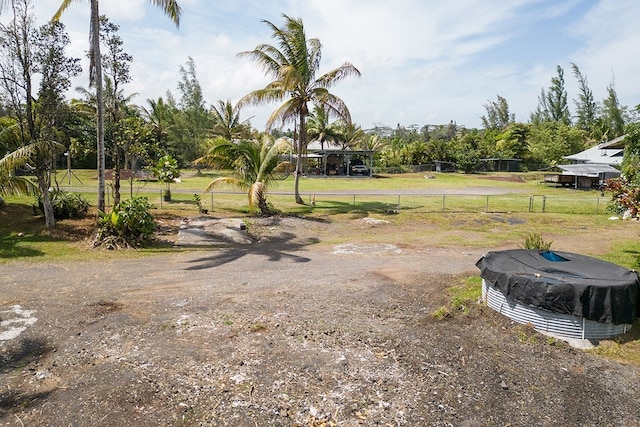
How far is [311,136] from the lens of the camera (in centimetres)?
4888

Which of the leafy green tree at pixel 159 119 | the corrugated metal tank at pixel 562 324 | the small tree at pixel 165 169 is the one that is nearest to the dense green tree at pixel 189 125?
the leafy green tree at pixel 159 119

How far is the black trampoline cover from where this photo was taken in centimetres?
628

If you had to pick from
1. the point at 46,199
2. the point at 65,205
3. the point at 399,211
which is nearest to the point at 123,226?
A: the point at 46,199

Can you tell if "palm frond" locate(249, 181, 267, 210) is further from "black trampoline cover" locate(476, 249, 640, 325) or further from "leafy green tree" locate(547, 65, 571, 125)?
"leafy green tree" locate(547, 65, 571, 125)

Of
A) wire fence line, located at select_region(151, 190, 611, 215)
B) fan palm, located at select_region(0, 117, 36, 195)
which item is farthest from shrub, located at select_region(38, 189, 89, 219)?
wire fence line, located at select_region(151, 190, 611, 215)

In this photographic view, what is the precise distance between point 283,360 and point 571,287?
4.31 metres

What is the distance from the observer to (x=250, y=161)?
61.4ft

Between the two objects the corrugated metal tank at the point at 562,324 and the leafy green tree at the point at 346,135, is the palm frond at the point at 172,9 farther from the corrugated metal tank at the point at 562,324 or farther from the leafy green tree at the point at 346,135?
the leafy green tree at the point at 346,135

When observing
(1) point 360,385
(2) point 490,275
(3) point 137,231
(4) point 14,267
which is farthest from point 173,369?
(3) point 137,231

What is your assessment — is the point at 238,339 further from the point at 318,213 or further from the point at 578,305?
the point at 318,213

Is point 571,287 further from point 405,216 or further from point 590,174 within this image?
point 590,174

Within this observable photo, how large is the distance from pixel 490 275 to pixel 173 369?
5232 mm

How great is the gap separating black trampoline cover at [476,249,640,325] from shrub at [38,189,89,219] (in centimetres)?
1526

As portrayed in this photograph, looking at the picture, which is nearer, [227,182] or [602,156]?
[227,182]
